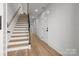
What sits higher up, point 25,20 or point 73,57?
point 25,20

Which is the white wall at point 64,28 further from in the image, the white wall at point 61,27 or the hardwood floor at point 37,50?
the hardwood floor at point 37,50

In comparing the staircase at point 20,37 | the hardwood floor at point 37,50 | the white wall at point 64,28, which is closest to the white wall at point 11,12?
the staircase at point 20,37

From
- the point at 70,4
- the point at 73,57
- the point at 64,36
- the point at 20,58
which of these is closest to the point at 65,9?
the point at 70,4

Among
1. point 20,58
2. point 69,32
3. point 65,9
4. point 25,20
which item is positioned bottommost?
point 20,58

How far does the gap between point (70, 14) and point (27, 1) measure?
0.92 metres

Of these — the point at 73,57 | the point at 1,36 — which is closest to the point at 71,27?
the point at 73,57

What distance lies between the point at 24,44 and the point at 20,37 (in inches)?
7.0

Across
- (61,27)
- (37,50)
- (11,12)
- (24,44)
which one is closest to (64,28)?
(61,27)

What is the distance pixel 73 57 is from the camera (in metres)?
2.71

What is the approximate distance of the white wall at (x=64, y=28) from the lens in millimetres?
2691

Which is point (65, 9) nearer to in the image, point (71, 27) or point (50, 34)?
point (71, 27)

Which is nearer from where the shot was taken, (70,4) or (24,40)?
(70,4)

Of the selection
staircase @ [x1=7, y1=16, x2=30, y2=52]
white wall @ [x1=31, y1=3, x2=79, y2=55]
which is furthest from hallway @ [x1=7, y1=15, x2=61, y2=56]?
white wall @ [x1=31, y1=3, x2=79, y2=55]

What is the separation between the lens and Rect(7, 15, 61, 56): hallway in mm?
2805
